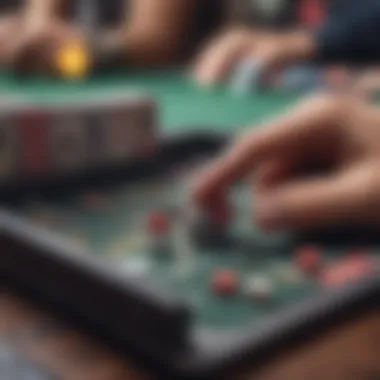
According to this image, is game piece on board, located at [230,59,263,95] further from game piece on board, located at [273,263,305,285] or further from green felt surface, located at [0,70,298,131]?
game piece on board, located at [273,263,305,285]

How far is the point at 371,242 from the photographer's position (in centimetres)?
77

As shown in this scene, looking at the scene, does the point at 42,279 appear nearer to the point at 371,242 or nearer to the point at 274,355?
the point at 274,355

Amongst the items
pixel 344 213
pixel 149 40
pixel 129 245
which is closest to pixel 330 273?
pixel 344 213

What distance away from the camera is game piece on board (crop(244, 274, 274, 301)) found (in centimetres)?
64

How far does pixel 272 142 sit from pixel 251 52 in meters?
1.10

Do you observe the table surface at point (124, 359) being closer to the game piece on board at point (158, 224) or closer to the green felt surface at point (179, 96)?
the game piece on board at point (158, 224)

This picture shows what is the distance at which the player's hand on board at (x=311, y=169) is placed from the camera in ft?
2.47

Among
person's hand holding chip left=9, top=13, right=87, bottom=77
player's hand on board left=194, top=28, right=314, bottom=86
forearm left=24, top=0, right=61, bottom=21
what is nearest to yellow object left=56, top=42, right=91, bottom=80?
person's hand holding chip left=9, top=13, right=87, bottom=77

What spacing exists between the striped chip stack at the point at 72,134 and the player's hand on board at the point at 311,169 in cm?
19

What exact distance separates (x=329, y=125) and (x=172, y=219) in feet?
0.59

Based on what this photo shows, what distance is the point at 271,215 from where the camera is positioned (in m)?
0.77

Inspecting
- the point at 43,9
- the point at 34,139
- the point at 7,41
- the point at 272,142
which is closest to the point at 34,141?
the point at 34,139

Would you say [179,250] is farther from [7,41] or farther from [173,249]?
[7,41]

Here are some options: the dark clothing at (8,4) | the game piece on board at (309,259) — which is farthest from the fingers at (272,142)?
the dark clothing at (8,4)
